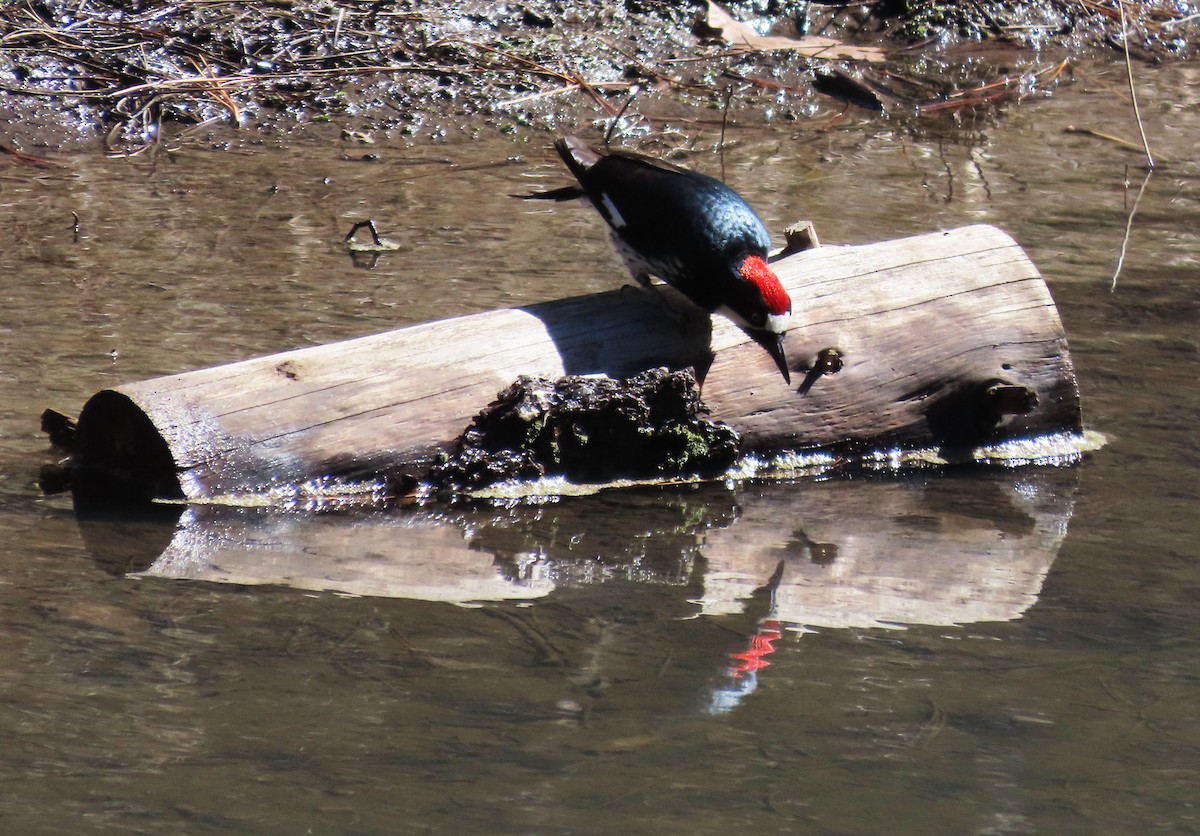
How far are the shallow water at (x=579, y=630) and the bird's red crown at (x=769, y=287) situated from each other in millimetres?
557

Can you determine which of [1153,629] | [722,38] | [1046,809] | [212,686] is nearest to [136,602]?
[212,686]

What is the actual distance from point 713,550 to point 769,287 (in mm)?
746

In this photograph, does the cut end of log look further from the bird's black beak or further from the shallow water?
the bird's black beak

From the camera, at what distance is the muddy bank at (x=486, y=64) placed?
24.3 ft

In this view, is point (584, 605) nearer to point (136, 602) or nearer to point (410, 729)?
point (410, 729)

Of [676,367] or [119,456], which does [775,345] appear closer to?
[676,367]

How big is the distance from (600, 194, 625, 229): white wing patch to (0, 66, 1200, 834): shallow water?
89 centimetres

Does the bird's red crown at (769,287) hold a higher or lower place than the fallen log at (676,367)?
higher

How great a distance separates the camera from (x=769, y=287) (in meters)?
3.90

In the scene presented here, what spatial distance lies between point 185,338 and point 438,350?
4.58 ft

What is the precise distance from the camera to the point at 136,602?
306cm

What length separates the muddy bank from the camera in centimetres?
739

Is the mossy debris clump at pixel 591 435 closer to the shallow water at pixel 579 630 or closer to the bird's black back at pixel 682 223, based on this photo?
the shallow water at pixel 579 630

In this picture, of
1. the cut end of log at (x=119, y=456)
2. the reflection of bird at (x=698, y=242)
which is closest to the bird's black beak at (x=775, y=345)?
the reflection of bird at (x=698, y=242)
